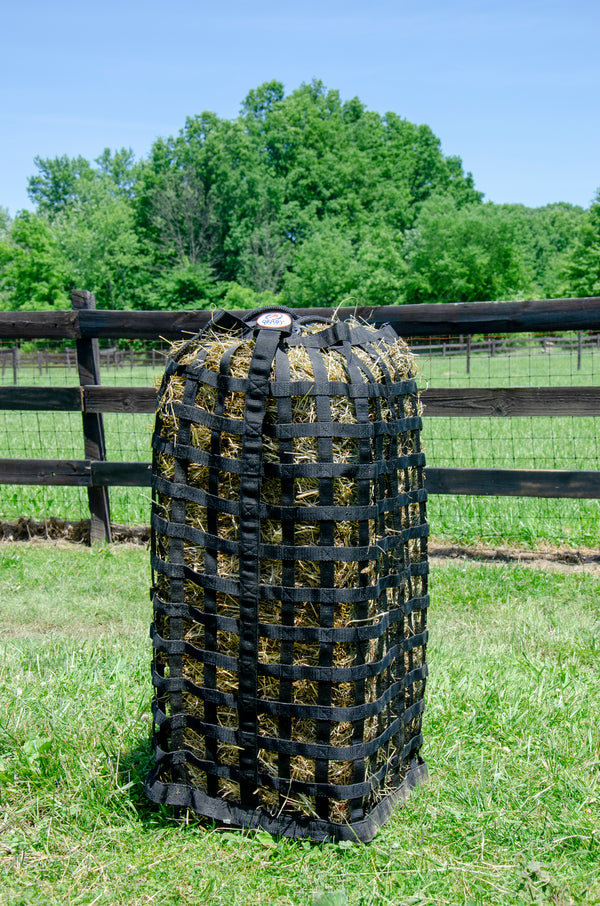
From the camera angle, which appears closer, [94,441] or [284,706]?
[284,706]

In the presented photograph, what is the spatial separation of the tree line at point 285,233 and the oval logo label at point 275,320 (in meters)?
52.0

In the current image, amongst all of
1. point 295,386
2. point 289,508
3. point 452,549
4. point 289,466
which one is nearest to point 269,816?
point 289,508

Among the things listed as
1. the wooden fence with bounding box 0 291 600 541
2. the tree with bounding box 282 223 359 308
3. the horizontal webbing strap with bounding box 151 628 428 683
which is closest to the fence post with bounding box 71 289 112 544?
the wooden fence with bounding box 0 291 600 541

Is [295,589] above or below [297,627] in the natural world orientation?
above

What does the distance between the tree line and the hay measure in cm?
5212

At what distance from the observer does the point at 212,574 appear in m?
2.34

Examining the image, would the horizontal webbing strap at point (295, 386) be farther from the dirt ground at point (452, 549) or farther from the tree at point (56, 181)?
the tree at point (56, 181)

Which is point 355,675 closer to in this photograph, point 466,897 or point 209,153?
point 466,897

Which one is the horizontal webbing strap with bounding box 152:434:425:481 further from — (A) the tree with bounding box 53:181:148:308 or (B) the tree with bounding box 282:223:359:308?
(A) the tree with bounding box 53:181:148:308

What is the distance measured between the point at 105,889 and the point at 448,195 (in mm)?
70020

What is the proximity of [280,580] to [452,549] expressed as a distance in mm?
3906

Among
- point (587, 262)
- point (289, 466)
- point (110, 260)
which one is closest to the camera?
point (289, 466)

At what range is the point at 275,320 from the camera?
2479mm

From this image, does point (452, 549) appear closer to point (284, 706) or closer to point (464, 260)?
point (284, 706)
